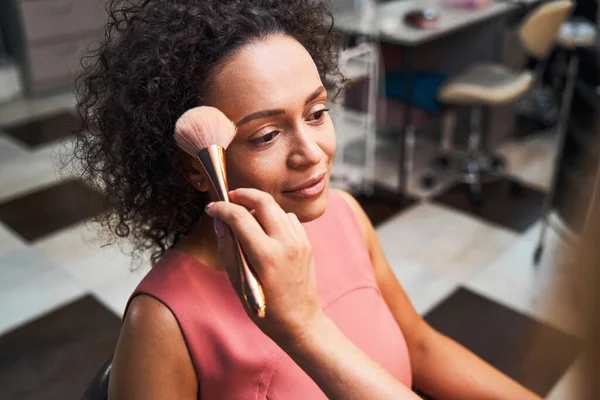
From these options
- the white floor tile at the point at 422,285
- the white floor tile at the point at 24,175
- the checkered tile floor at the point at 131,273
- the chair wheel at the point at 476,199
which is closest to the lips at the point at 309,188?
the checkered tile floor at the point at 131,273

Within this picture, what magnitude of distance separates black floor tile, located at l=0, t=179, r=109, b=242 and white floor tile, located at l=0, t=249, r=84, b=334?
21cm

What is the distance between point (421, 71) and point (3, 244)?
2240 mm

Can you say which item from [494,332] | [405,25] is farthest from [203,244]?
[405,25]

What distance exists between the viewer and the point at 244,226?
550mm

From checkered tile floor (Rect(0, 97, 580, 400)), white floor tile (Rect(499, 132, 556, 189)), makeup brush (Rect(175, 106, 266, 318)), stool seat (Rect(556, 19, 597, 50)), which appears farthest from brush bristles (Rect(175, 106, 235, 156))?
white floor tile (Rect(499, 132, 556, 189))

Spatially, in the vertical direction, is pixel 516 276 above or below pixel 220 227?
below

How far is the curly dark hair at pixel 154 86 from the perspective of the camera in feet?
2.58

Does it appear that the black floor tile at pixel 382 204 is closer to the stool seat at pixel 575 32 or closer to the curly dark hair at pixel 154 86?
the stool seat at pixel 575 32

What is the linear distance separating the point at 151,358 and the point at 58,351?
4.73ft

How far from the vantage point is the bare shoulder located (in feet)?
2.58

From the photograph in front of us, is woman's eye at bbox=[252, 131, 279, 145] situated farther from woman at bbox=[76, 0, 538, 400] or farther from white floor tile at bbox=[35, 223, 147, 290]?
white floor tile at bbox=[35, 223, 147, 290]

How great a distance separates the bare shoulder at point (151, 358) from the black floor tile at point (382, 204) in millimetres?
2062

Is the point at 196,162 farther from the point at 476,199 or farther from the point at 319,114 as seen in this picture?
the point at 476,199

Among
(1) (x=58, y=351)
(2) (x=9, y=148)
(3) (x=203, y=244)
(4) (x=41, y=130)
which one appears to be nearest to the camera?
(3) (x=203, y=244)
